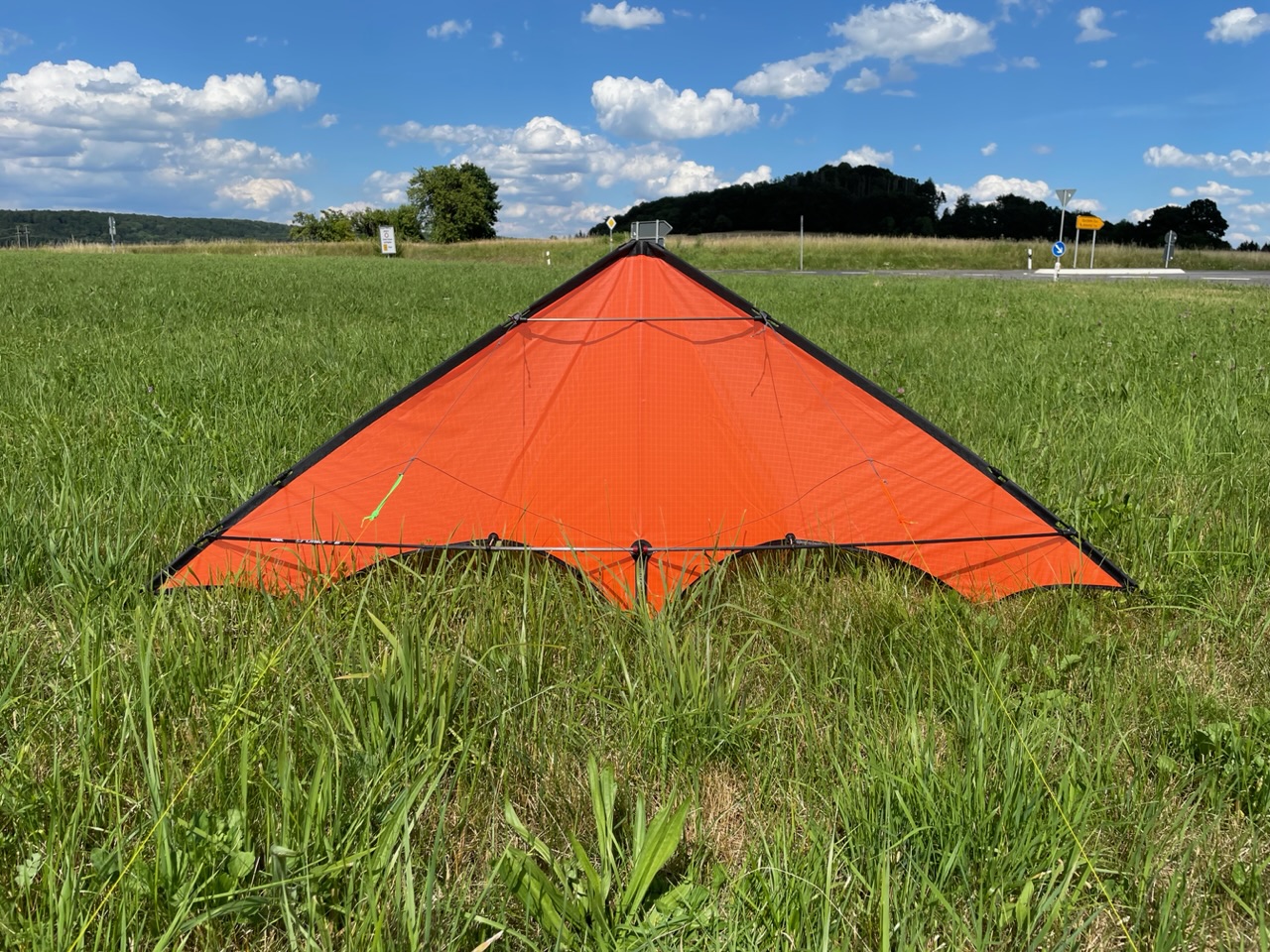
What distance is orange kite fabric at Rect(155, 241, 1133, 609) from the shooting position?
231 centimetres

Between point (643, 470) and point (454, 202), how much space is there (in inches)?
3344

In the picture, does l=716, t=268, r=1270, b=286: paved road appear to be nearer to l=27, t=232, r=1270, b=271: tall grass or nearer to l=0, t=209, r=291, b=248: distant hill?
l=27, t=232, r=1270, b=271: tall grass

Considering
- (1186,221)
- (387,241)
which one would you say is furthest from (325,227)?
(1186,221)


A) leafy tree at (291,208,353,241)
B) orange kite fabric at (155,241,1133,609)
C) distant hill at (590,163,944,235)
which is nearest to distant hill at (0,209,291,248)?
leafy tree at (291,208,353,241)

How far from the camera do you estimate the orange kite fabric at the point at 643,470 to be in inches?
90.8

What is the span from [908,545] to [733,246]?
46148mm

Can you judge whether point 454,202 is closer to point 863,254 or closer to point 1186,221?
point 863,254

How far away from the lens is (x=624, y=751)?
5.16 ft

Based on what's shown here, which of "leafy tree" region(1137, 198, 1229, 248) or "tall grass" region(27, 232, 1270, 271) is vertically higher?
"leafy tree" region(1137, 198, 1229, 248)

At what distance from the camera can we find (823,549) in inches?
93.4

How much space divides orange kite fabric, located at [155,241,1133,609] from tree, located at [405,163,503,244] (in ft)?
270

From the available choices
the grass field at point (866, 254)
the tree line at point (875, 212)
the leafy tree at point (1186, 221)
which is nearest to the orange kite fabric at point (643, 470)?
the grass field at point (866, 254)

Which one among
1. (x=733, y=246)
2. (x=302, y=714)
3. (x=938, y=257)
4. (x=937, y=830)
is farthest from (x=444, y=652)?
(x=733, y=246)

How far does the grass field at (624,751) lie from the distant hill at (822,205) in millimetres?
80714
